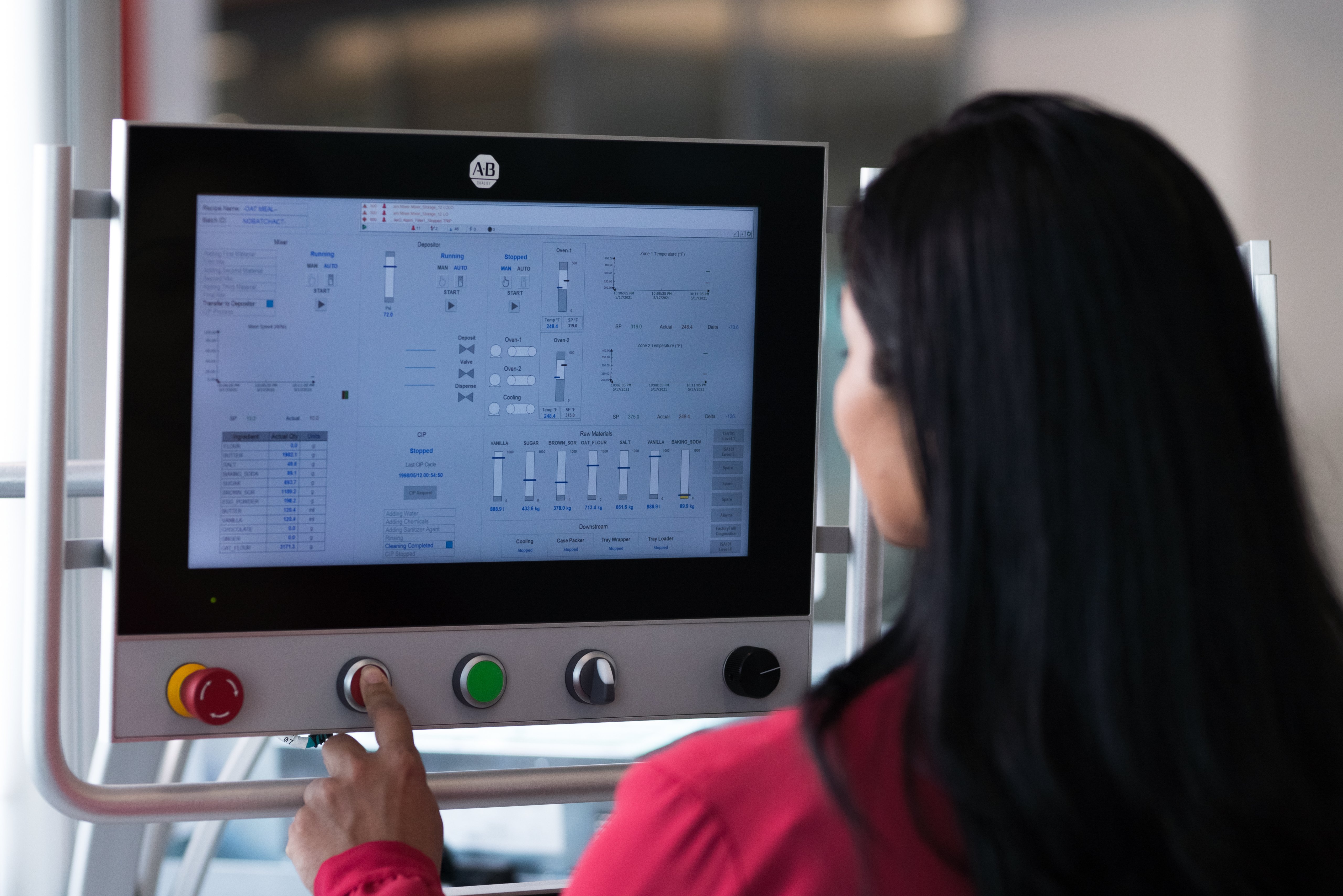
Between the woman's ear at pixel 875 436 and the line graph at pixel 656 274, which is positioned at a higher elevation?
the line graph at pixel 656 274

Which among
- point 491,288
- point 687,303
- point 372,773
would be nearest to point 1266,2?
point 687,303

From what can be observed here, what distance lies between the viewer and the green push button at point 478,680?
3.43 feet

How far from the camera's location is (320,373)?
1.01m

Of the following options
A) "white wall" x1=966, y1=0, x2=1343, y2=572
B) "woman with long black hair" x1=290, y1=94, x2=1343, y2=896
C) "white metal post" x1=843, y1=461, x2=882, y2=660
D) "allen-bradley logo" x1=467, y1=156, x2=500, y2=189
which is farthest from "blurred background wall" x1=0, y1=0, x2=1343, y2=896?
"woman with long black hair" x1=290, y1=94, x2=1343, y2=896

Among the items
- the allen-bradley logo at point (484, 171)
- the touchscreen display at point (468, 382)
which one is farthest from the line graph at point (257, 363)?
the allen-bradley logo at point (484, 171)

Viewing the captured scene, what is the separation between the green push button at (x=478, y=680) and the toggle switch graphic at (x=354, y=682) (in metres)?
0.07

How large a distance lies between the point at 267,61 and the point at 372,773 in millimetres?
1779

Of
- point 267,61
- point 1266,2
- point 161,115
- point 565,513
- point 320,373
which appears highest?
point 1266,2

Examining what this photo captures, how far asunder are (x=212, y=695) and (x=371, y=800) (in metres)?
0.17

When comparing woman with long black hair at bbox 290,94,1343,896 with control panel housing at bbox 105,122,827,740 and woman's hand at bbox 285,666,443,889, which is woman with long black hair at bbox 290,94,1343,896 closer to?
woman's hand at bbox 285,666,443,889

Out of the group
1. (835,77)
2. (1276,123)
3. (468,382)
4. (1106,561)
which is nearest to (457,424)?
(468,382)

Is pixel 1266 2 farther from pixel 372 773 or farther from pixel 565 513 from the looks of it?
pixel 372 773

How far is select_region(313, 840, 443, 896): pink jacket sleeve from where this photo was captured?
87 centimetres

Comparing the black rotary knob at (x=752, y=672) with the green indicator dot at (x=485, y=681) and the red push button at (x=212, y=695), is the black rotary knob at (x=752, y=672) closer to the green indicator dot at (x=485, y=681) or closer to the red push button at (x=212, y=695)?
the green indicator dot at (x=485, y=681)
